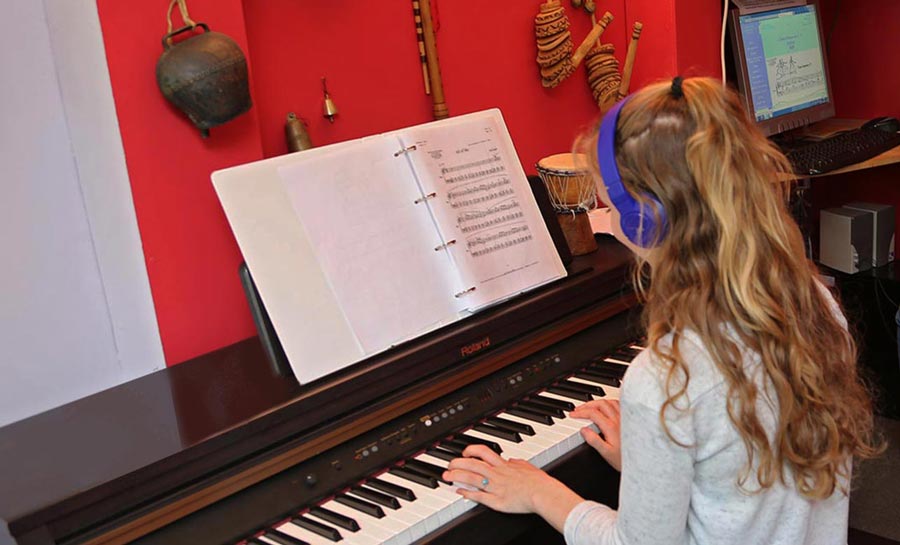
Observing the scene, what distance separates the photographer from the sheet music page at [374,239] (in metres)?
1.72

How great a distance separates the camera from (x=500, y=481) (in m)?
1.55

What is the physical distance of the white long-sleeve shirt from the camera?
118cm

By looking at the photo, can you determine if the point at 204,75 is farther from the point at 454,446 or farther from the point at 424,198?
the point at 454,446

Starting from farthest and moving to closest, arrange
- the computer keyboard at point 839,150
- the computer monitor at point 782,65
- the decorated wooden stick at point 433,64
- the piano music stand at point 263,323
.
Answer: the computer monitor at point 782,65 < the computer keyboard at point 839,150 < the decorated wooden stick at point 433,64 < the piano music stand at point 263,323

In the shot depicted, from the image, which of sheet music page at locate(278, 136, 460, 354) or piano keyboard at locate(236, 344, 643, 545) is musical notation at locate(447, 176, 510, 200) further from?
piano keyboard at locate(236, 344, 643, 545)

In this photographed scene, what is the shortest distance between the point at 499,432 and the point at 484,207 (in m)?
0.50

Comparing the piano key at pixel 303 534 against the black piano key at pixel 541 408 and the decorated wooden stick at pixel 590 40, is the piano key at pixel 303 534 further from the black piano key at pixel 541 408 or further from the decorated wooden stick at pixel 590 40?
the decorated wooden stick at pixel 590 40

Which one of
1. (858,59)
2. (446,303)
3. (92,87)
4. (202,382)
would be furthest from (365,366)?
(858,59)

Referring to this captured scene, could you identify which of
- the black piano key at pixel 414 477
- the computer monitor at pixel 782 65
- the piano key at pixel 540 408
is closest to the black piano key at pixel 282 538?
the black piano key at pixel 414 477

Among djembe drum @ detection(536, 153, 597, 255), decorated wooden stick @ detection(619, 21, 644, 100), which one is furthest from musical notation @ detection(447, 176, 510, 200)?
decorated wooden stick @ detection(619, 21, 644, 100)

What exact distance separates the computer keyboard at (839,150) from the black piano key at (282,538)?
2.23 metres

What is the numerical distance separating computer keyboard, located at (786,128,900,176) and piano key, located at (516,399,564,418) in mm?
1622

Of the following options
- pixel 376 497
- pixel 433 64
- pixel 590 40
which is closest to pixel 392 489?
pixel 376 497

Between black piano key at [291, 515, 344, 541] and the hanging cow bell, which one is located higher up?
the hanging cow bell
